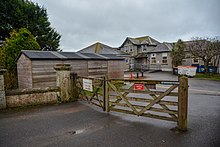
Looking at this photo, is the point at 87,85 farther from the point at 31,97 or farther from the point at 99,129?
the point at 99,129

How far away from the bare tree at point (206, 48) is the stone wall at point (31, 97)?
19.1m

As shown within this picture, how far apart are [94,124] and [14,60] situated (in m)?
10.1

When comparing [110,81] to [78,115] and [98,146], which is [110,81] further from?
[98,146]

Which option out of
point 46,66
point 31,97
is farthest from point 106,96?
point 46,66

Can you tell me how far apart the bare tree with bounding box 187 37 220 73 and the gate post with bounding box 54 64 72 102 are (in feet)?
60.7

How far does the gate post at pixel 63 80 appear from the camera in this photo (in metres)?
7.20

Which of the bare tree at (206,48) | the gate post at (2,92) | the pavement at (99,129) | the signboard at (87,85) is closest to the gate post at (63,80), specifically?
the signboard at (87,85)

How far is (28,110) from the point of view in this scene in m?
6.00

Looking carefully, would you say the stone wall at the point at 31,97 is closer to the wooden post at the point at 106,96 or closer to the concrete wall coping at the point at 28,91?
the concrete wall coping at the point at 28,91

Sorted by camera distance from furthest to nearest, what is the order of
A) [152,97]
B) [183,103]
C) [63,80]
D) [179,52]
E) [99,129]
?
[179,52] < [63,80] < [152,97] < [99,129] < [183,103]

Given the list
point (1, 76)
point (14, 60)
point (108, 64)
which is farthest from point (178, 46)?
point (1, 76)

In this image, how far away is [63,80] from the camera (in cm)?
726

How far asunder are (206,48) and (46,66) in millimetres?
19256

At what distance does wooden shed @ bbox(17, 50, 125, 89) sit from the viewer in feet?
28.7
